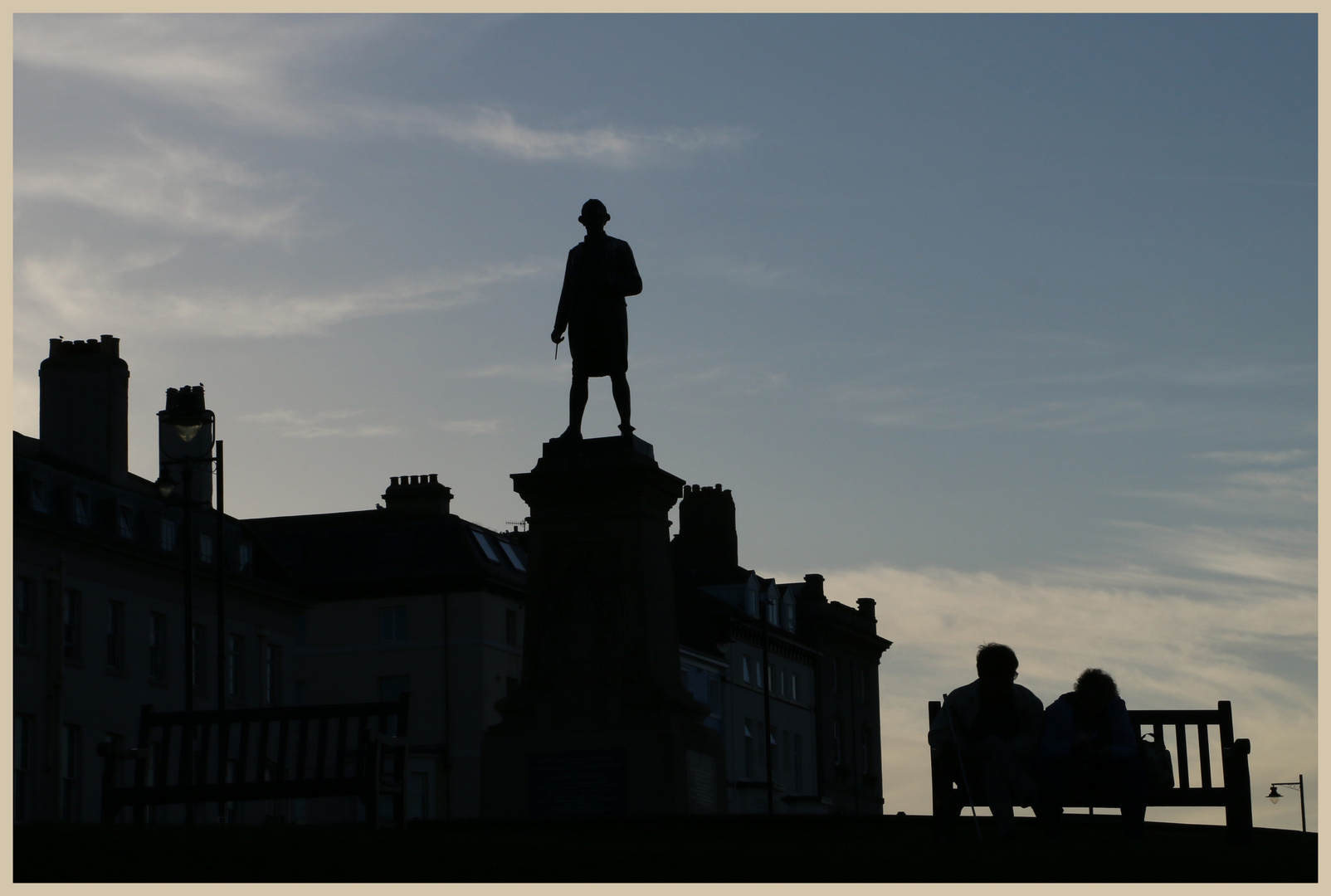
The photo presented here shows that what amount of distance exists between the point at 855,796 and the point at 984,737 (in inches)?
3247

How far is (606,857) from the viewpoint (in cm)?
1258

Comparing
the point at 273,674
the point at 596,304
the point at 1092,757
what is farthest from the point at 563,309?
the point at 273,674

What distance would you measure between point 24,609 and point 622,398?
A: 32451mm

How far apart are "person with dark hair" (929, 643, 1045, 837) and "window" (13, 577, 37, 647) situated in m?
39.4

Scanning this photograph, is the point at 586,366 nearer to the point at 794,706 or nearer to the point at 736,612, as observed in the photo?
the point at 736,612

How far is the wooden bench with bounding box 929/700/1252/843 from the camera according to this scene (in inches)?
564

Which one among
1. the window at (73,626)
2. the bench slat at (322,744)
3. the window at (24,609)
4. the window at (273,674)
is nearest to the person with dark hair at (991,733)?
the bench slat at (322,744)

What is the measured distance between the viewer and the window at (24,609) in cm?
5028

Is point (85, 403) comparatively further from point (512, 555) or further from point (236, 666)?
point (512, 555)

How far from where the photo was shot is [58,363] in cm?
5550

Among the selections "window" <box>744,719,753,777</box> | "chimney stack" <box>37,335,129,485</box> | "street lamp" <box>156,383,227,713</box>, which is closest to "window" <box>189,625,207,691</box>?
"chimney stack" <box>37,335,129,485</box>

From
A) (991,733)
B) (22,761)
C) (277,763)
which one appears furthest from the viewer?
(22,761)

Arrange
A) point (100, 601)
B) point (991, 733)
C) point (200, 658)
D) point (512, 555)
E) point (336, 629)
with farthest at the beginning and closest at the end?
point (512, 555), point (336, 629), point (200, 658), point (100, 601), point (991, 733)

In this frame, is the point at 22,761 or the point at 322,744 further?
the point at 22,761
